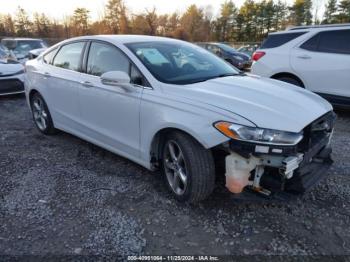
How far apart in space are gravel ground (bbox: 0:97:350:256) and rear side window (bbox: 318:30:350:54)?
8.54 feet

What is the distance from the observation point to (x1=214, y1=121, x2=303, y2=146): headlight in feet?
7.32

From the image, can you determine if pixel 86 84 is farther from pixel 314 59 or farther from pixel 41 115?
pixel 314 59

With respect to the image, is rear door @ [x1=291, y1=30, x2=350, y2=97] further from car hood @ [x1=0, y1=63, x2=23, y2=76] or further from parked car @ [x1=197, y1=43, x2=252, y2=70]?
parked car @ [x1=197, y1=43, x2=252, y2=70]

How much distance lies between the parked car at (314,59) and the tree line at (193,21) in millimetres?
37767

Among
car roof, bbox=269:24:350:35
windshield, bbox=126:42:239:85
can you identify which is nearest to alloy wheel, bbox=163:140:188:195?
windshield, bbox=126:42:239:85

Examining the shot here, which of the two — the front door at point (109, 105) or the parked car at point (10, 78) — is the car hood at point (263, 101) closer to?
the front door at point (109, 105)

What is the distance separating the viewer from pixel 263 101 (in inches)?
99.1

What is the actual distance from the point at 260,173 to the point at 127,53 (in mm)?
1835

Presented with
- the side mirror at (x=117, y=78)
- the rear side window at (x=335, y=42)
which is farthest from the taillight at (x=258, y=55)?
the side mirror at (x=117, y=78)

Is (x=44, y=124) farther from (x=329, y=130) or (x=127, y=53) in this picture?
(x=329, y=130)

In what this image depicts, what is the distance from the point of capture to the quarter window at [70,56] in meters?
3.83

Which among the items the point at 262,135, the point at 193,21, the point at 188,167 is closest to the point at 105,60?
the point at 188,167

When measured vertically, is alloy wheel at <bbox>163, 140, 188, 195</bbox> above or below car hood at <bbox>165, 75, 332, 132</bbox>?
below

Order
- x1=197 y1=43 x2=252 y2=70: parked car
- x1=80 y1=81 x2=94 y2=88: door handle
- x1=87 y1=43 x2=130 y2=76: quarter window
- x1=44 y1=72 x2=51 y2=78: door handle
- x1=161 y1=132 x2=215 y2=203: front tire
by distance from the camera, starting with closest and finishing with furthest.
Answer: x1=161 y1=132 x2=215 y2=203: front tire → x1=87 y1=43 x2=130 y2=76: quarter window → x1=80 y1=81 x2=94 y2=88: door handle → x1=44 y1=72 x2=51 y2=78: door handle → x1=197 y1=43 x2=252 y2=70: parked car
